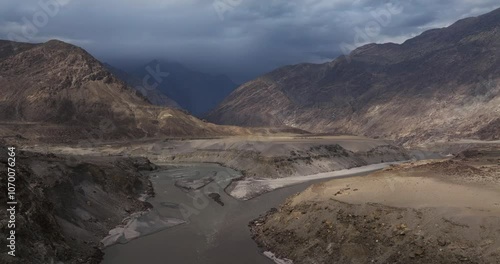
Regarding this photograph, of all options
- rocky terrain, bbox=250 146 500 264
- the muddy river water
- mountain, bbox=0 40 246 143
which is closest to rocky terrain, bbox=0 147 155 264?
the muddy river water

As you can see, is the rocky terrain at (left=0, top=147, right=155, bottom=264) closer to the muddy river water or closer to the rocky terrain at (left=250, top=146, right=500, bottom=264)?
the muddy river water

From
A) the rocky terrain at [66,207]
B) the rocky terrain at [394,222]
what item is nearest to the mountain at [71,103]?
the rocky terrain at [66,207]

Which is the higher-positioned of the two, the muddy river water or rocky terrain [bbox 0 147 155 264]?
rocky terrain [bbox 0 147 155 264]

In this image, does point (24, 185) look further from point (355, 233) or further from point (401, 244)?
point (401, 244)

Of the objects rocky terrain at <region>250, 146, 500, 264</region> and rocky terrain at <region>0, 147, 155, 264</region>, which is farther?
rocky terrain at <region>0, 147, 155, 264</region>

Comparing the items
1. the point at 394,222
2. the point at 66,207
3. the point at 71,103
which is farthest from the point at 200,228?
the point at 71,103

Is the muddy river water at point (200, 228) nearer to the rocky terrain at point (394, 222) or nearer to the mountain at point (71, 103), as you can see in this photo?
the rocky terrain at point (394, 222)
